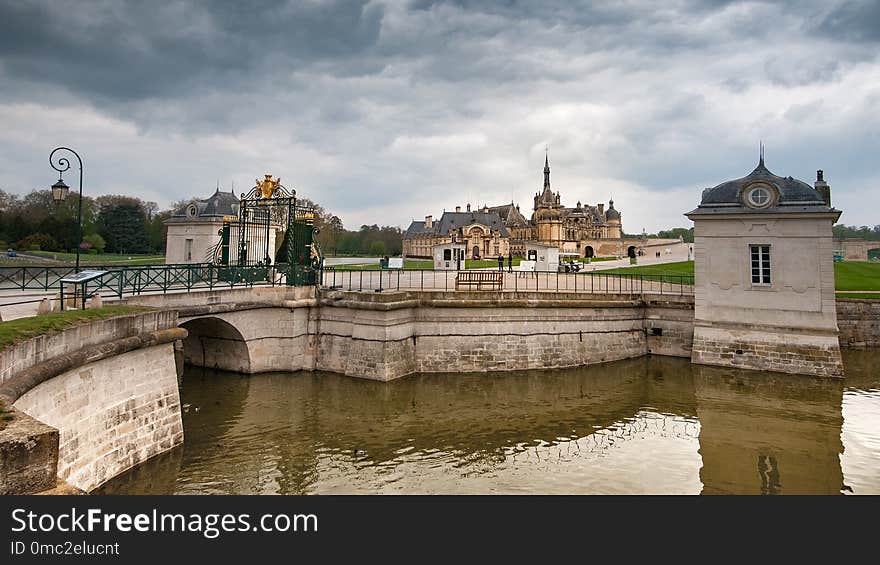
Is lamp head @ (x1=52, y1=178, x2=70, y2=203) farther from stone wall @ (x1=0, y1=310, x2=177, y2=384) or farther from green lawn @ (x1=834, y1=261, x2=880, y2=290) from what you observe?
green lawn @ (x1=834, y1=261, x2=880, y2=290)

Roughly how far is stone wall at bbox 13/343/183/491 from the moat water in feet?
1.46

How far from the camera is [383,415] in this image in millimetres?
12766

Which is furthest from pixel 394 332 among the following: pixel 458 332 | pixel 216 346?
pixel 216 346

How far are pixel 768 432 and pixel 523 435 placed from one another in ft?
18.3

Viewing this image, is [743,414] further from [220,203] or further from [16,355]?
[220,203]

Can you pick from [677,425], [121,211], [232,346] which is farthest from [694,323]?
[121,211]

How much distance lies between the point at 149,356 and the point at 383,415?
5296 mm

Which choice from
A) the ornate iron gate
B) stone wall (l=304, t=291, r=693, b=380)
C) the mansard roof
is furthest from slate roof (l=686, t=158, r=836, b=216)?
the mansard roof

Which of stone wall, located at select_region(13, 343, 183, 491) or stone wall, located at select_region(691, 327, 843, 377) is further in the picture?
stone wall, located at select_region(691, 327, 843, 377)

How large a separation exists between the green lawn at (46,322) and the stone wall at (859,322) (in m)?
25.0

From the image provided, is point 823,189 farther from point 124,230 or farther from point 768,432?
point 124,230

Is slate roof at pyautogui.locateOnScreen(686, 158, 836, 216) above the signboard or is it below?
above

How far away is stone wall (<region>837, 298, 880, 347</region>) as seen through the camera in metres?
21.5

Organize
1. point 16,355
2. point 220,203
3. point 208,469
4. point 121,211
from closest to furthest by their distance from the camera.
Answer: point 16,355 < point 208,469 < point 220,203 < point 121,211
